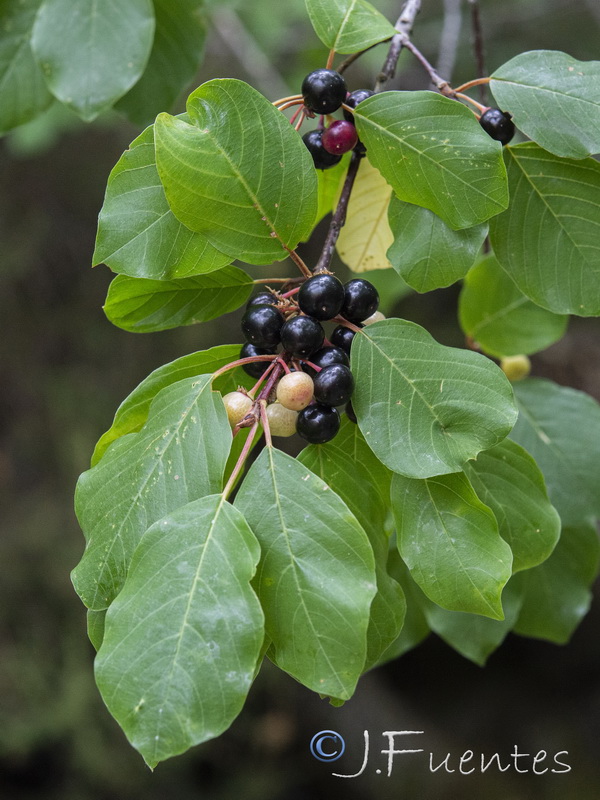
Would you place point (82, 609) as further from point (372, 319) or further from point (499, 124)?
point (499, 124)

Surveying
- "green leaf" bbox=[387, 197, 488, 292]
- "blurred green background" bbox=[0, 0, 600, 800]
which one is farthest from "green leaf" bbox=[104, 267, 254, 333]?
"blurred green background" bbox=[0, 0, 600, 800]

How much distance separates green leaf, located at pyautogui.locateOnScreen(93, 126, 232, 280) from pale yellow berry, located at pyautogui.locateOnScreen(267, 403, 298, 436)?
0.41 ft

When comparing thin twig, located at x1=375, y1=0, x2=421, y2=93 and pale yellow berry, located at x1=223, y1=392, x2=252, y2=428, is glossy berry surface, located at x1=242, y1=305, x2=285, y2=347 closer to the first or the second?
pale yellow berry, located at x1=223, y1=392, x2=252, y2=428

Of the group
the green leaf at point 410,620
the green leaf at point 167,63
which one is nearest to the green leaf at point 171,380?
the green leaf at point 410,620

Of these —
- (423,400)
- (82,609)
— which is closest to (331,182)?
(423,400)

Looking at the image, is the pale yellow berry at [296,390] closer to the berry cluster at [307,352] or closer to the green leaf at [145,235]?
the berry cluster at [307,352]

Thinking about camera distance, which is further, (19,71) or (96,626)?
(19,71)

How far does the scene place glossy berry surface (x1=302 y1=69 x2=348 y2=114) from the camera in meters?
0.61

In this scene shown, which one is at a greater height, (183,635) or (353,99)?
(353,99)

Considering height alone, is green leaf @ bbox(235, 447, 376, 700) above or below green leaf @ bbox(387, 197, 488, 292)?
below

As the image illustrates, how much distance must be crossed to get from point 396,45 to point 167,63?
0.33 meters

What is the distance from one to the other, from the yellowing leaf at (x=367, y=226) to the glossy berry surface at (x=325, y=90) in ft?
0.50

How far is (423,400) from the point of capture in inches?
21.2

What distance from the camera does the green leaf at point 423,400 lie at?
522 millimetres
